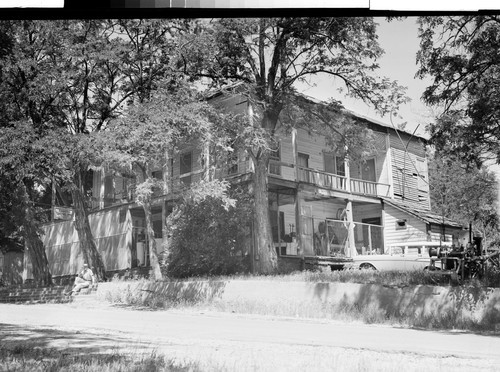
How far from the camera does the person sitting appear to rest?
16.0ft

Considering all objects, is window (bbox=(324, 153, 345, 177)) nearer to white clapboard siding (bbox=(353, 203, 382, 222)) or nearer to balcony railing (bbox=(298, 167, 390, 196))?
balcony railing (bbox=(298, 167, 390, 196))

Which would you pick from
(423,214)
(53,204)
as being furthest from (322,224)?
(53,204)

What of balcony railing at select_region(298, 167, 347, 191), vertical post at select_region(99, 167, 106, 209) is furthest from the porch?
vertical post at select_region(99, 167, 106, 209)

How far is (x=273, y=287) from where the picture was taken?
6035mm

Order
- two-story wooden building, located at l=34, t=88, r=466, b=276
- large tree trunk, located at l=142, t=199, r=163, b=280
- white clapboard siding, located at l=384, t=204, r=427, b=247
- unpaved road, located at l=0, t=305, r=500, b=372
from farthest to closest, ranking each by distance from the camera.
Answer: white clapboard siding, located at l=384, t=204, r=427, b=247 → large tree trunk, located at l=142, t=199, r=163, b=280 → two-story wooden building, located at l=34, t=88, r=466, b=276 → unpaved road, located at l=0, t=305, r=500, b=372

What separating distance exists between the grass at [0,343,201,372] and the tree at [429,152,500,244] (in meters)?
2.98

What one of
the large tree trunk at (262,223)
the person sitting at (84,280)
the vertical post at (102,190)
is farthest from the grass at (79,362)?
the large tree trunk at (262,223)

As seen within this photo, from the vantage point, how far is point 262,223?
6316mm

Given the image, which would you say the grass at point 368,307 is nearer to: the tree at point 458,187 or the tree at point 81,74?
the tree at point 458,187

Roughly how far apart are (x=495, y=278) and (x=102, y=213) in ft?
13.0

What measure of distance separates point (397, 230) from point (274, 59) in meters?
2.01

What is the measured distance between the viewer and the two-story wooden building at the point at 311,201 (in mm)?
5242

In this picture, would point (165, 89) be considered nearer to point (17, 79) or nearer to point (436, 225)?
point (17, 79)

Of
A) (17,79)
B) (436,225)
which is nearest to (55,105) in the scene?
(17,79)
